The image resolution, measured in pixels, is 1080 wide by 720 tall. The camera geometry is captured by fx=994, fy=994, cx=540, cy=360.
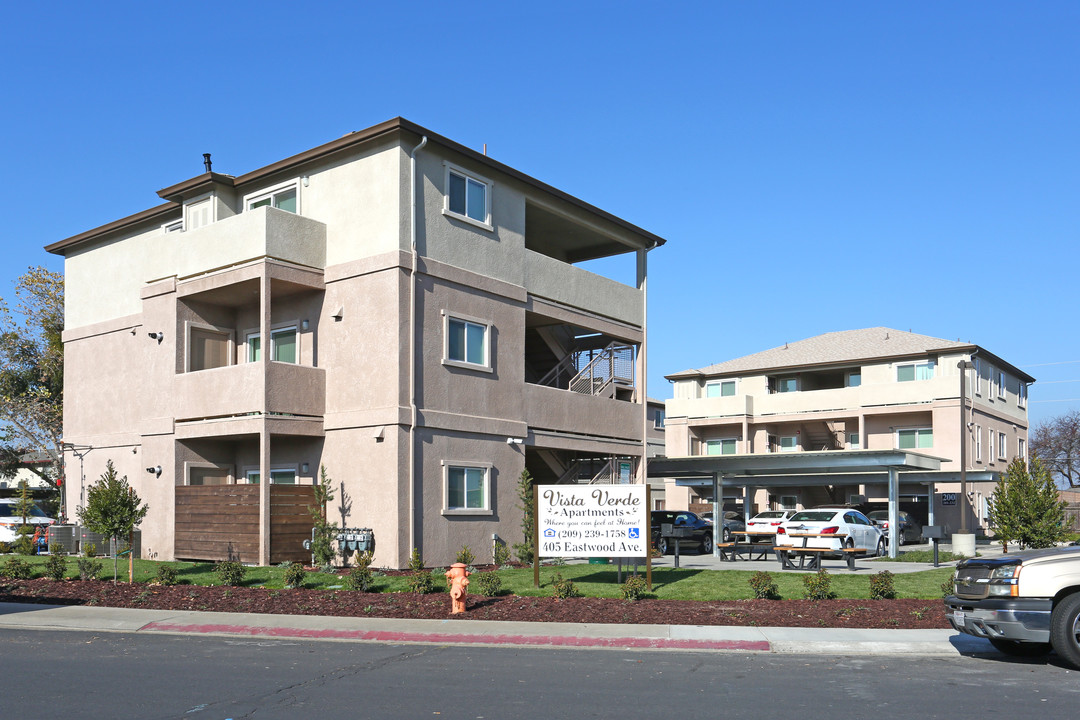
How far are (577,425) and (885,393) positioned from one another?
2713 centimetres

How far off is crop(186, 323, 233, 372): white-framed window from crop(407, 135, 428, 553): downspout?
21.9 feet

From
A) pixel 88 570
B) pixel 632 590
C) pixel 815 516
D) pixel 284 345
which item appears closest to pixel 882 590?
pixel 632 590

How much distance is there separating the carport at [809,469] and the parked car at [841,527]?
0.69 meters

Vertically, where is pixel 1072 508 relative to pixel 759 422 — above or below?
below

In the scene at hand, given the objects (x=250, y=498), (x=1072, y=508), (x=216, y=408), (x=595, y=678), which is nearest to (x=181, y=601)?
(x=250, y=498)

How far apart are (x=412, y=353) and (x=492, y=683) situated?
42.3ft

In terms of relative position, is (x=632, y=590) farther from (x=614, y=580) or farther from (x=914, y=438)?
(x=914, y=438)

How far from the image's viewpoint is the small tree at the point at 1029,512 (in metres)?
27.6

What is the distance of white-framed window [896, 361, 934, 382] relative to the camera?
164 feet

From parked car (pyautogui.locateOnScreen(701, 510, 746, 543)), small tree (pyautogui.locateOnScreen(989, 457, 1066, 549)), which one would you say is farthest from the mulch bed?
parked car (pyautogui.locateOnScreen(701, 510, 746, 543))

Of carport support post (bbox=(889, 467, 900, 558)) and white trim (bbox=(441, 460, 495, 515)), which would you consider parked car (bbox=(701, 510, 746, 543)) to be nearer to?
carport support post (bbox=(889, 467, 900, 558))

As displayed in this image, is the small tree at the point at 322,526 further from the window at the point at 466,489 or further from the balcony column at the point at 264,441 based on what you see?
the window at the point at 466,489

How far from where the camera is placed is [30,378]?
42438 millimetres

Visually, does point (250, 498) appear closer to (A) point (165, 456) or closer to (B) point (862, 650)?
(A) point (165, 456)
